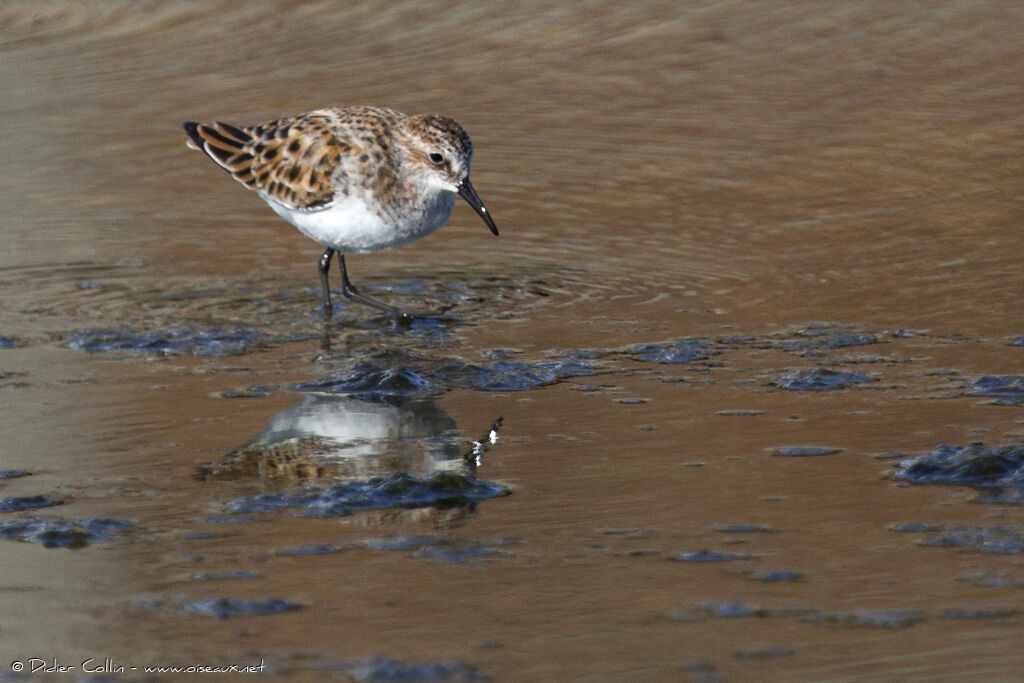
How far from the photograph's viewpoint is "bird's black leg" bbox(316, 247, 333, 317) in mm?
6922

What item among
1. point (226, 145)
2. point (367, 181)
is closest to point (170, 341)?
point (367, 181)

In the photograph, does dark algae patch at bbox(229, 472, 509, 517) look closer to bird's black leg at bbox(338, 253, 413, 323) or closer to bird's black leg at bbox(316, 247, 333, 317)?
bird's black leg at bbox(338, 253, 413, 323)

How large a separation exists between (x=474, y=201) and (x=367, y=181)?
53 centimetres

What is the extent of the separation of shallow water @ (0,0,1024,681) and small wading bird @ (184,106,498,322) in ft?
0.89

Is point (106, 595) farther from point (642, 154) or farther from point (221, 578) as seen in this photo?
point (642, 154)

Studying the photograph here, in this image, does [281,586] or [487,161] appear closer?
[281,586]

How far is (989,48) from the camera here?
31.7 ft

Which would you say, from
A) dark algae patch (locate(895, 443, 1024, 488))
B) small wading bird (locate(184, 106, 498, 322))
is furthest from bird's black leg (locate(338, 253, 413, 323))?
dark algae patch (locate(895, 443, 1024, 488))

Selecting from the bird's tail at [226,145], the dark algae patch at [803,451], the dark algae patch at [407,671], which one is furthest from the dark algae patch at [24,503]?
the bird's tail at [226,145]

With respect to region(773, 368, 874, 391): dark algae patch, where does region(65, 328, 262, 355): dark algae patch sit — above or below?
above

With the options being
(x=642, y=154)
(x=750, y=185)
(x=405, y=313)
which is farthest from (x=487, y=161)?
(x=405, y=313)

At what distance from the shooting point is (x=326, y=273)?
23.7ft

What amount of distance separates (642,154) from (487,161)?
2.70 feet

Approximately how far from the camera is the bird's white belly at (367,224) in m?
7.10
